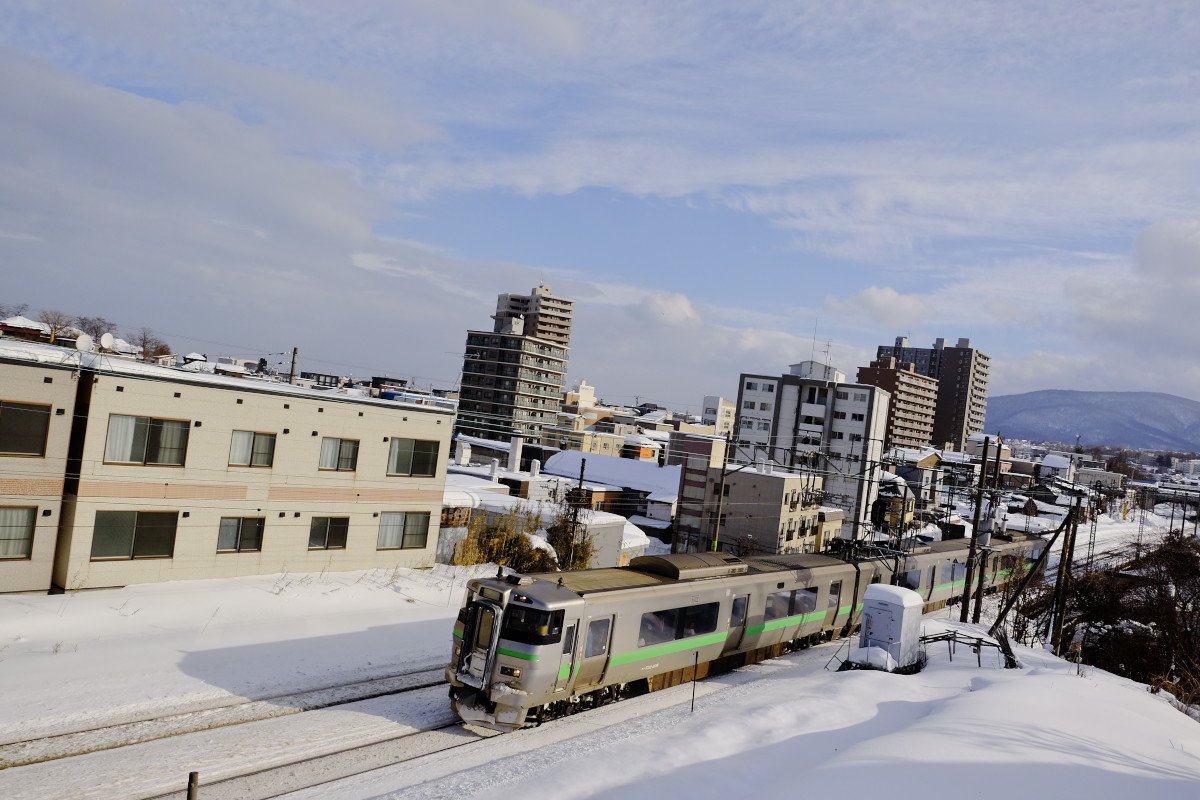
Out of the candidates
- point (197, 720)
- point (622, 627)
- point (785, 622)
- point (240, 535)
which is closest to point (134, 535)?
point (240, 535)

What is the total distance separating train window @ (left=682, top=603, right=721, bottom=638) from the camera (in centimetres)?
1805

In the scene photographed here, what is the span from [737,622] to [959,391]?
176813mm

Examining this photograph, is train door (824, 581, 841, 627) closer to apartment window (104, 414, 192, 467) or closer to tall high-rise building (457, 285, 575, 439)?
apartment window (104, 414, 192, 467)

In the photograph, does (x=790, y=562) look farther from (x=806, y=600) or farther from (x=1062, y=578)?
(x=1062, y=578)

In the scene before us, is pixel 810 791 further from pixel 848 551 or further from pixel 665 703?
pixel 848 551

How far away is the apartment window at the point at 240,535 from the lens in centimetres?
2362

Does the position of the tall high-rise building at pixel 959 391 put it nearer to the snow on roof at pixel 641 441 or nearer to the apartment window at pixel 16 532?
the snow on roof at pixel 641 441

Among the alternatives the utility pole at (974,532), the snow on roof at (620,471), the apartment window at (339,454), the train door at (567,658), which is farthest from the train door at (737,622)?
the snow on roof at (620,471)

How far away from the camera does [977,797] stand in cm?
1080

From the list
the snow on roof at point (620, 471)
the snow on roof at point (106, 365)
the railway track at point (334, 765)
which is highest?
the snow on roof at point (106, 365)

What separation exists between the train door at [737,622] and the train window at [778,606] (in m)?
1.10

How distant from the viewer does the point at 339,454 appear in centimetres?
2639

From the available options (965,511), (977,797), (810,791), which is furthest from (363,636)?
(965,511)

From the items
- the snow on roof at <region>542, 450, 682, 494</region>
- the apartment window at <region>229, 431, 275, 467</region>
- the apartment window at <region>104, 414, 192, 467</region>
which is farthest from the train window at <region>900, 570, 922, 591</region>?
the snow on roof at <region>542, 450, 682, 494</region>
